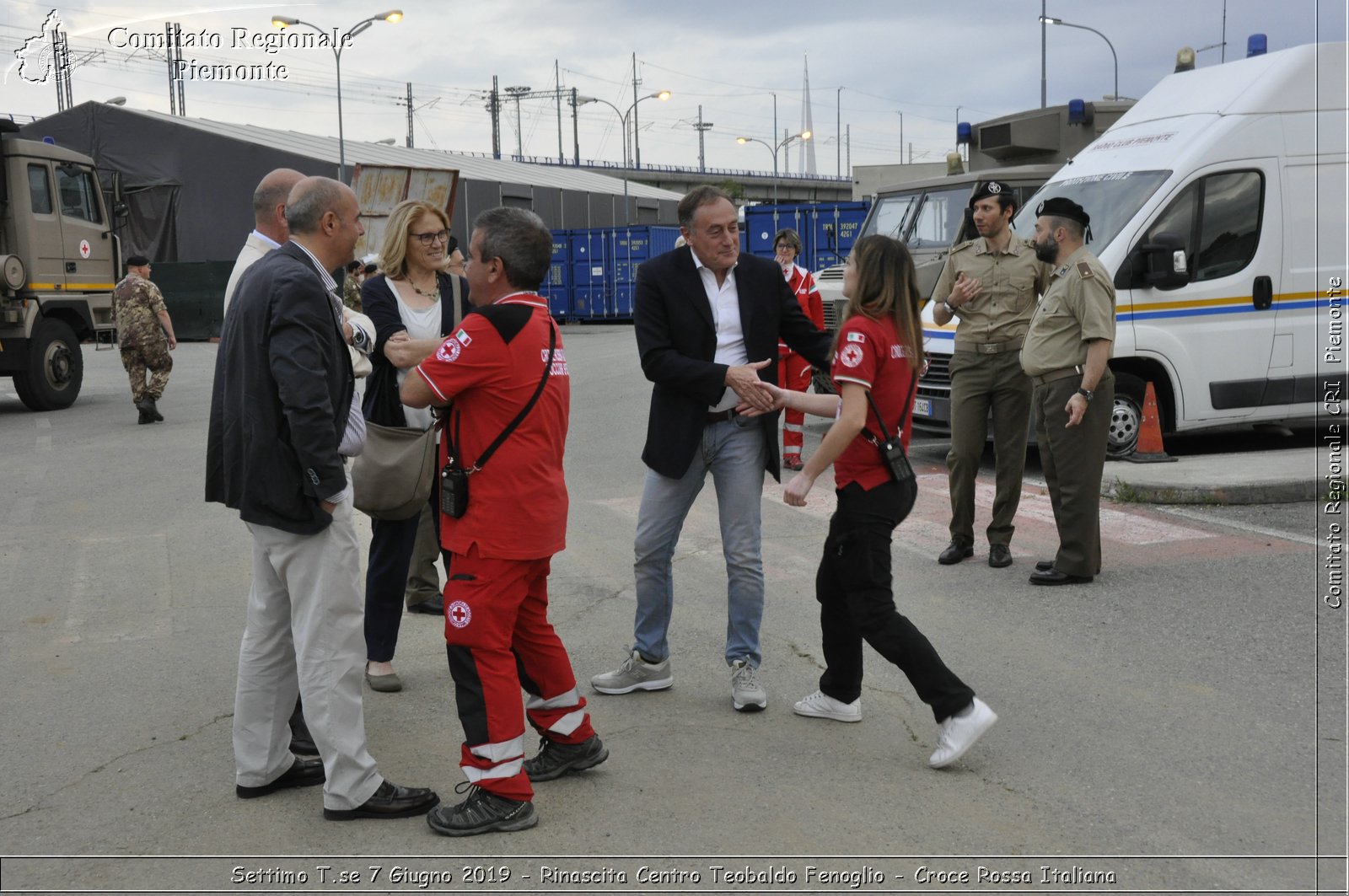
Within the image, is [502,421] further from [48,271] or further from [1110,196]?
[48,271]

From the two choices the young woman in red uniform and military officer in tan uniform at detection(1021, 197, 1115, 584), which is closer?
Result: the young woman in red uniform

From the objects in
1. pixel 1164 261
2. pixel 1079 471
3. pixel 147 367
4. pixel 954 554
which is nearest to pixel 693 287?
pixel 1079 471

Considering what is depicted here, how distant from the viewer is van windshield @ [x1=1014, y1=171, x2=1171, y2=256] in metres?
9.70

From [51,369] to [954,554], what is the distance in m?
13.7

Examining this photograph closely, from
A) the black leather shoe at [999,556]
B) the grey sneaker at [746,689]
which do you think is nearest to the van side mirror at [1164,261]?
the black leather shoe at [999,556]

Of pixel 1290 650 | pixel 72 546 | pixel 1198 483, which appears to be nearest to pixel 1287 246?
pixel 1198 483

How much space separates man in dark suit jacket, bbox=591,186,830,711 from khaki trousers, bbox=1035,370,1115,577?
7.41 ft

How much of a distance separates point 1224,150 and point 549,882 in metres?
8.69

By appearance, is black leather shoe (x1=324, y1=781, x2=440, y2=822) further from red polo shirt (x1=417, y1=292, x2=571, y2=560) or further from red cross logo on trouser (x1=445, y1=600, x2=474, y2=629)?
red polo shirt (x1=417, y1=292, x2=571, y2=560)

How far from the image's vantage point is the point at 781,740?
4.50 m

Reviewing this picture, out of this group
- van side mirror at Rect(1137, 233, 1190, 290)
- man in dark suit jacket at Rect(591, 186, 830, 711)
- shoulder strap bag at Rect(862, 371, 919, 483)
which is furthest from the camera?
van side mirror at Rect(1137, 233, 1190, 290)

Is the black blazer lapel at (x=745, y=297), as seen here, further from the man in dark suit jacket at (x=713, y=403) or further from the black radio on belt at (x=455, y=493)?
the black radio on belt at (x=455, y=493)

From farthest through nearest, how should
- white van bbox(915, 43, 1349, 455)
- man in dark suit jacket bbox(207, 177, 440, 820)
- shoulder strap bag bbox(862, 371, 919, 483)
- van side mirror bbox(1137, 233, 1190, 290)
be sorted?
white van bbox(915, 43, 1349, 455) < van side mirror bbox(1137, 233, 1190, 290) < shoulder strap bag bbox(862, 371, 919, 483) < man in dark suit jacket bbox(207, 177, 440, 820)

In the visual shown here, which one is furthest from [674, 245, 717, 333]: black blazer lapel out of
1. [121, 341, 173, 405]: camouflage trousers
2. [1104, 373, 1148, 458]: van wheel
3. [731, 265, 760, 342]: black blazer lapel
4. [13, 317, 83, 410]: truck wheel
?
[13, 317, 83, 410]: truck wheel
